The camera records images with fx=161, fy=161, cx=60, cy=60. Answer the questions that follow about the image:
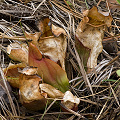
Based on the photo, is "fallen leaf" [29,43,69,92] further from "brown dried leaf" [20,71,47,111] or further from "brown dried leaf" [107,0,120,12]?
"brown dried leaf" [107,0,120,12]

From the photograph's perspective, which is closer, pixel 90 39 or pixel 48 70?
pixel 48 70

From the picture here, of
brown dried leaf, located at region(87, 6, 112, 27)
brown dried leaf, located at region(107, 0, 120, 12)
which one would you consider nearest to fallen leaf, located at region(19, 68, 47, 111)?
brown dried leaf, located at region(87, 6, 112, 27)

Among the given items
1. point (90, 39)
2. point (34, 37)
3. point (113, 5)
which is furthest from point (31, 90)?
point (113, 5)

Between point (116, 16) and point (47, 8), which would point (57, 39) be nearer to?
point (47, 8)

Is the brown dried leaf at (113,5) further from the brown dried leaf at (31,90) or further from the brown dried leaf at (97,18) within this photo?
the brown dried leaf at (31,90)

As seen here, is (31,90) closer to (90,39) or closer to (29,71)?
(29,71)

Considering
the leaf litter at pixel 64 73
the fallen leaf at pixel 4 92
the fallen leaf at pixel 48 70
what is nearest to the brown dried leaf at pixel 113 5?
the leaf litter at pixel 64 73
